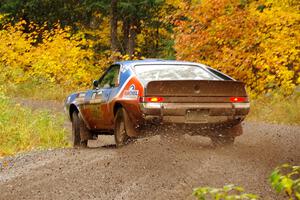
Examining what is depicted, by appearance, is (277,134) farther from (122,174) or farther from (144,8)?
(144,8)

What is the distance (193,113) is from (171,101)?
0.37m

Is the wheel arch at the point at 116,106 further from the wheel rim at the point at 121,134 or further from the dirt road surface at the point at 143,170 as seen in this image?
the dirt road surface at the point at 143,170

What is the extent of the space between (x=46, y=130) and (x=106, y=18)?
23.4 meters

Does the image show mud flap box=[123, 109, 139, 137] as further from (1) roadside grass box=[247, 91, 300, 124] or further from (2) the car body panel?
(1) roadside grass box=[247, 91, 300, 124]

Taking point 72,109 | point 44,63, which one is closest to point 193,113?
point 72,109

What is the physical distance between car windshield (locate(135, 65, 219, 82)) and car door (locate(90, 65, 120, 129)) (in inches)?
Result: 20.5

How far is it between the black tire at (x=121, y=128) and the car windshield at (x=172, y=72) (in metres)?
0.63

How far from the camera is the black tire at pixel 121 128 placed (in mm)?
9555

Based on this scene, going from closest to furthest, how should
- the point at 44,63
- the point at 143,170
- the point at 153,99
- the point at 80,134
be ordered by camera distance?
the point at 143,170
the point at 153,99
the point at 80,134
the point at 44,63

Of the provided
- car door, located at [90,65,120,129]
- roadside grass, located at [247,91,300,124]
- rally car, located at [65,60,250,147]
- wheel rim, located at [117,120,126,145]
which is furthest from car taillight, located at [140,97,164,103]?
roadside grass, located at [247,91,300,124]

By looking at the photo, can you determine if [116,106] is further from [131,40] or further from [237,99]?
[131,40]

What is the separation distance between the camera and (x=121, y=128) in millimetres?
9836

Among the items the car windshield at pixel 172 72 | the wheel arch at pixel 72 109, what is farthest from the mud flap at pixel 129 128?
the wheel arch at pixel 72 109

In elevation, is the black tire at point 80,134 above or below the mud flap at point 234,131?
below
